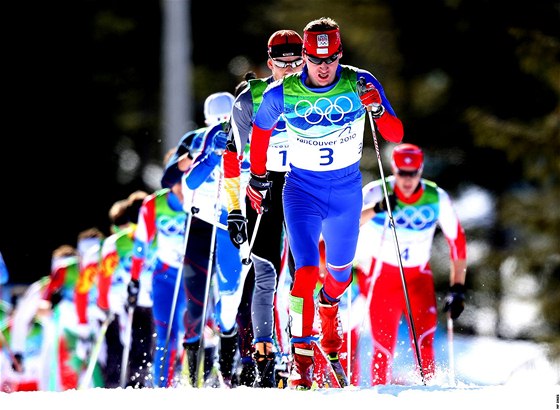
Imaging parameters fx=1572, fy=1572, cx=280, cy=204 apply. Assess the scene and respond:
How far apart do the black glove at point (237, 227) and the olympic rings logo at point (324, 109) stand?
1.00 metres

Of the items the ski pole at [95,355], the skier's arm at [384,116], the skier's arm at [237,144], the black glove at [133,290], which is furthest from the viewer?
the ski pole at [95,355]

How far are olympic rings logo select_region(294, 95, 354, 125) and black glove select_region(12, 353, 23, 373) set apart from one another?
27.7 ft

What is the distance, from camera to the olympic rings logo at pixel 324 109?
32.3ft

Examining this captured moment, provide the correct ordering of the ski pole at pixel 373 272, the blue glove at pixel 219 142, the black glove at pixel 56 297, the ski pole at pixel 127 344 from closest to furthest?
the blue glove at pixel 219 142
the ski pole at pixel 373 272
the ski pole at pixel 127 344
the black glove at pixel 56 297

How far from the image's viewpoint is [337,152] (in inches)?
394

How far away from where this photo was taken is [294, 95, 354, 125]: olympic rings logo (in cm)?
986

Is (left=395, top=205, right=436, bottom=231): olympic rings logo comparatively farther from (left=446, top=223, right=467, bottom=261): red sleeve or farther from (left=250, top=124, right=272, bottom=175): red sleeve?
(left=250, top=124, right=272, bottom=175): red sleeve

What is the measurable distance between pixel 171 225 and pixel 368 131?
8.18 meters

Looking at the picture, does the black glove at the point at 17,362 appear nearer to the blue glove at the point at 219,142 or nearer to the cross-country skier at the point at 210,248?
the cross-country skier at the point at 210,248

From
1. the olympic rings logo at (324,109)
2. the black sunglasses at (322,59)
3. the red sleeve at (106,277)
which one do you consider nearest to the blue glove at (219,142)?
the olympic rings logo at (324,109)

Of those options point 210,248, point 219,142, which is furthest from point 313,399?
point 210,248

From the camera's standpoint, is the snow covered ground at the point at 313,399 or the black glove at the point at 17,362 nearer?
the snow covered ground at the point at 313,399

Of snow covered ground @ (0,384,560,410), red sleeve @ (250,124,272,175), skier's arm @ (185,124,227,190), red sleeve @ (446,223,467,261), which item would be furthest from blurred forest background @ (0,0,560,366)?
snow covered ground @ (0,384,560,410)

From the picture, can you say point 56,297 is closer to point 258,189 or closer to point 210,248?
point 210,248
